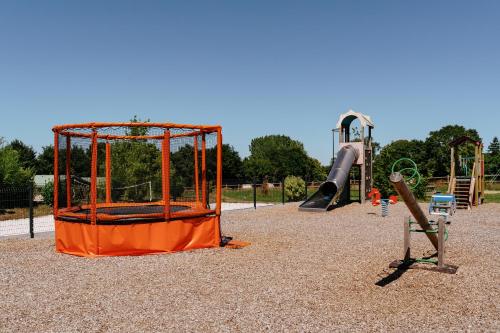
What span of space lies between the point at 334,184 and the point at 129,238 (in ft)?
39.3

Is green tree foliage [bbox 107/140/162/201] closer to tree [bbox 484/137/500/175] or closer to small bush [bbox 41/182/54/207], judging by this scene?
small bush [bbox 41/182/54/207]

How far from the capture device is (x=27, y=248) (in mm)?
10578

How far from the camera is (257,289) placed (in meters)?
6.64

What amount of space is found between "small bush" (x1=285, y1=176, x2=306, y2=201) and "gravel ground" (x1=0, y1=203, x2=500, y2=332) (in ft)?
49.5

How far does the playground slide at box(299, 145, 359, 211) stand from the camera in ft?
63.0

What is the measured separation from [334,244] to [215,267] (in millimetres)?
3563

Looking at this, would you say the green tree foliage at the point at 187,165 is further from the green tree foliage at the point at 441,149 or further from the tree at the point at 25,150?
the tree at the point at 25,150

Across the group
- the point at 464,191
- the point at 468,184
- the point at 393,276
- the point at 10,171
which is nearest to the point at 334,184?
the point at 464,191

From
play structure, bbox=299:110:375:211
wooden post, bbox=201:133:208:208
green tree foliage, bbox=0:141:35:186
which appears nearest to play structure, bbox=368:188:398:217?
play structure, bbox=299:110:375:211

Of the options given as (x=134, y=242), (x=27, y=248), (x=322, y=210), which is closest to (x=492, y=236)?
(x=322, y=210)

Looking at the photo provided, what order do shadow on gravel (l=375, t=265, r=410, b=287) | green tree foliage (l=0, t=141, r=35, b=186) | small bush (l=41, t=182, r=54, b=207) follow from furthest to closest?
green tree foliage (l=0, t=141, r=35, b=186)
small bush (l=41, t=182, r=54, b=207)
shadow on gravel (l=375, t=265, r=410, b=287)

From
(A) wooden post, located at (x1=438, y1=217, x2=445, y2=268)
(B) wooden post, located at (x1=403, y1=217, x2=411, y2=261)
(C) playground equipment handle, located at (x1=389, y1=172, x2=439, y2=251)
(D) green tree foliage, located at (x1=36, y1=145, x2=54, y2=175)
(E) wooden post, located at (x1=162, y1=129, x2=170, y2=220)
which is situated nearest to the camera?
(C) playground equipment handle, located at (x1=389, y1=172, x2=439, y2=251)

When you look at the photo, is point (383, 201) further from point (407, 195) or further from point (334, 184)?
point (407, 195)

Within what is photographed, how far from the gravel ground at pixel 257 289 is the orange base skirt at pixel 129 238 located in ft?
1.28
